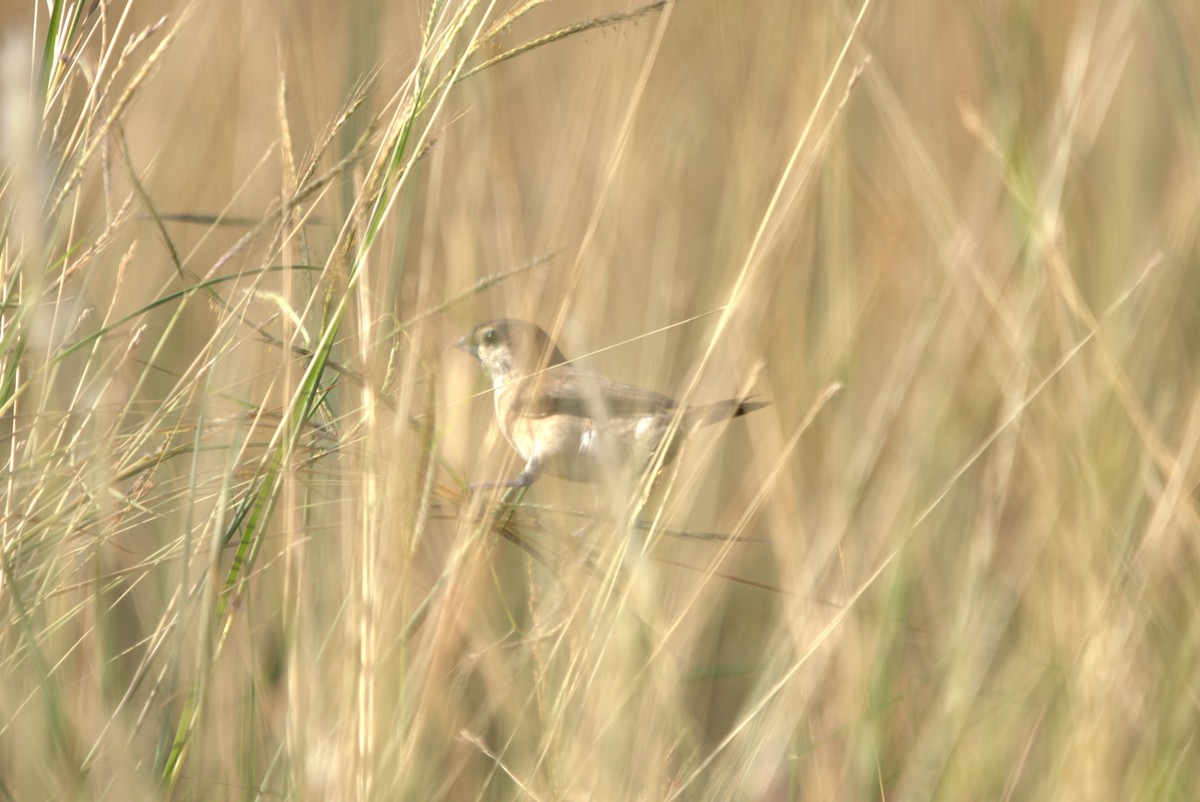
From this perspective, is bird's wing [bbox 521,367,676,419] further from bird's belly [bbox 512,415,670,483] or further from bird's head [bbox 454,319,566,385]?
bird's head [bbox 454,319,566,385]

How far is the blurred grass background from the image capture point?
1510 mm

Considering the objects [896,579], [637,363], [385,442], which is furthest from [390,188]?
[637,363]

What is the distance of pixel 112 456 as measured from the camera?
1697 mm

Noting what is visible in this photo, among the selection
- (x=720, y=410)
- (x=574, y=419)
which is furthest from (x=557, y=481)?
(x=574, y=419)

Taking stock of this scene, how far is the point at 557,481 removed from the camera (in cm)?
252

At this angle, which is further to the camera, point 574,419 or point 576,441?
point 574,419

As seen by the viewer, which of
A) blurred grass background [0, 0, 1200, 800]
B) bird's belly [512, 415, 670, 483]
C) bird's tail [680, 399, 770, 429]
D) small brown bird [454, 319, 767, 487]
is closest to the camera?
blurred grass background [0, 0, 1200, 800]

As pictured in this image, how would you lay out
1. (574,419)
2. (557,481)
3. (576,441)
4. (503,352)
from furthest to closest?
(503,352), (574,419), (576,441), (557,481)

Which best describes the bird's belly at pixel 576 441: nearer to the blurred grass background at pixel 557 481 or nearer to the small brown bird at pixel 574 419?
the small brown bird at pixel 574 419

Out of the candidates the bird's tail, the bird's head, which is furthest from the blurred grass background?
Answer: the bird's head

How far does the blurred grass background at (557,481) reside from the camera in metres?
1.51

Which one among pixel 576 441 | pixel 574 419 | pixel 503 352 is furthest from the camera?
pixel 503 352

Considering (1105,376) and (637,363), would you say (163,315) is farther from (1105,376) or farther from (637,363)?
(1105,376)

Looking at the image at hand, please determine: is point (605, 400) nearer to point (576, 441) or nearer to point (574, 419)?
point (576, 441)
